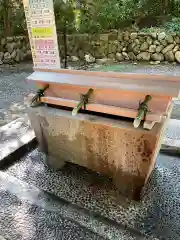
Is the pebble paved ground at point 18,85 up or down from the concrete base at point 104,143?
down

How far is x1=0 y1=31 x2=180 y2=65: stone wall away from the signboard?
476cm

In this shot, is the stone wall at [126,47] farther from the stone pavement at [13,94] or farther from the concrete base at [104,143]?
the concrete base at [104,143]

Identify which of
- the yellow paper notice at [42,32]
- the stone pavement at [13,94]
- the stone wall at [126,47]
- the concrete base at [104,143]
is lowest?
the stone pavement at [13,94]

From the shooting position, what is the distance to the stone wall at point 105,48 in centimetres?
736

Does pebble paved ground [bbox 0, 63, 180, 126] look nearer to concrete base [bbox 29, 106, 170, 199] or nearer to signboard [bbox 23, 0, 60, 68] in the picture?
signboard [bbox 23, 0, 60, 68]

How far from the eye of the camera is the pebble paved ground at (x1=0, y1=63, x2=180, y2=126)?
13.4 ft

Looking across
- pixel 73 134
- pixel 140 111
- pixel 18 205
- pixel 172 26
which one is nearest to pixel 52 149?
pixel 73 134

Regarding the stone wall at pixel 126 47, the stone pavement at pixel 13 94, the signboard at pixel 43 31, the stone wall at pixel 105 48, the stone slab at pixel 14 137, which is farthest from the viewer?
the stone wall at pixel 105 48

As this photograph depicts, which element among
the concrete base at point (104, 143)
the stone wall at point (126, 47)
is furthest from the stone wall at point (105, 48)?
the concrete base at point (104, 143)

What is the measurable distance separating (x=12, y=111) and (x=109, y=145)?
2650 millimetres

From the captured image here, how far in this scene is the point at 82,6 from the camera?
7516mm

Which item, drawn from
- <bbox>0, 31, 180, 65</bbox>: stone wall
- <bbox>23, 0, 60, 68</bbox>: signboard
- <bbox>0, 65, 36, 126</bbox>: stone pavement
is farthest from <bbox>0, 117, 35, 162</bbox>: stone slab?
<bbox>0, 31, 180, 65</bbox>: stone wall

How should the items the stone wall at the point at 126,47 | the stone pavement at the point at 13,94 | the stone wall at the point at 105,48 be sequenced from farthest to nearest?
the stone wall at the point at 105,48
the stone wall at the point at 126,47
the stone pavement at the point at 13,94

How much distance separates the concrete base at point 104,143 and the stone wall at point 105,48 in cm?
569
